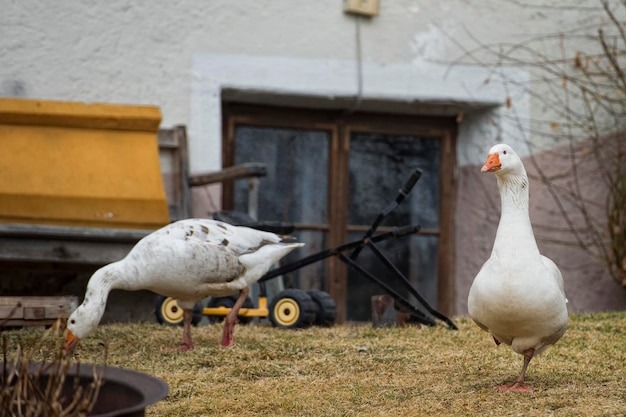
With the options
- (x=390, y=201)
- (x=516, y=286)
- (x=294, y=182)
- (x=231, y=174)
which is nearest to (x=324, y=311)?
(x=231, y=174)

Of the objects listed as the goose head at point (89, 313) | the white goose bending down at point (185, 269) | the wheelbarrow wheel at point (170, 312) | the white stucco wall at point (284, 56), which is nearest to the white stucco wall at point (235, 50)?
the white stucco wall at point (284, 56)

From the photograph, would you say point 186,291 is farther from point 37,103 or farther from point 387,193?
point 387,193

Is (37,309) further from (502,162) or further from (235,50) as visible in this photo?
(235,50)

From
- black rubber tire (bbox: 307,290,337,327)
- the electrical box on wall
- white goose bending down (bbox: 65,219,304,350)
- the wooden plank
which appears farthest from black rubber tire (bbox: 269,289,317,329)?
the electrical box on wall

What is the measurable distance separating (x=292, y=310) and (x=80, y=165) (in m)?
2.16

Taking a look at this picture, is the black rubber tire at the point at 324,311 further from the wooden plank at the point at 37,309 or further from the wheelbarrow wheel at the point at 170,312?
the wooden plank at the point at 37,309

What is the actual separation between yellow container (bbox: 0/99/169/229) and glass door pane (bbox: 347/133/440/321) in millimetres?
2259

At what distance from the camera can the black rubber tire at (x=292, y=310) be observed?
23.9 ft

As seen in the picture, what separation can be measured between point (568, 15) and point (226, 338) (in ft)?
17.0

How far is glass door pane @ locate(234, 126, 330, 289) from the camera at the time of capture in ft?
30.8

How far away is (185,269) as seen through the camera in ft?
18.8

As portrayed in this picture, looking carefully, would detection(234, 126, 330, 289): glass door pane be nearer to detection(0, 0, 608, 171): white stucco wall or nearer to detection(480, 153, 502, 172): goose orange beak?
detection(0, 0, 608, 171): white stucco wall

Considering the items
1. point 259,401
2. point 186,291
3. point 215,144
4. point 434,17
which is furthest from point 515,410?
point 434,17

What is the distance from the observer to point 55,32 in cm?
847
